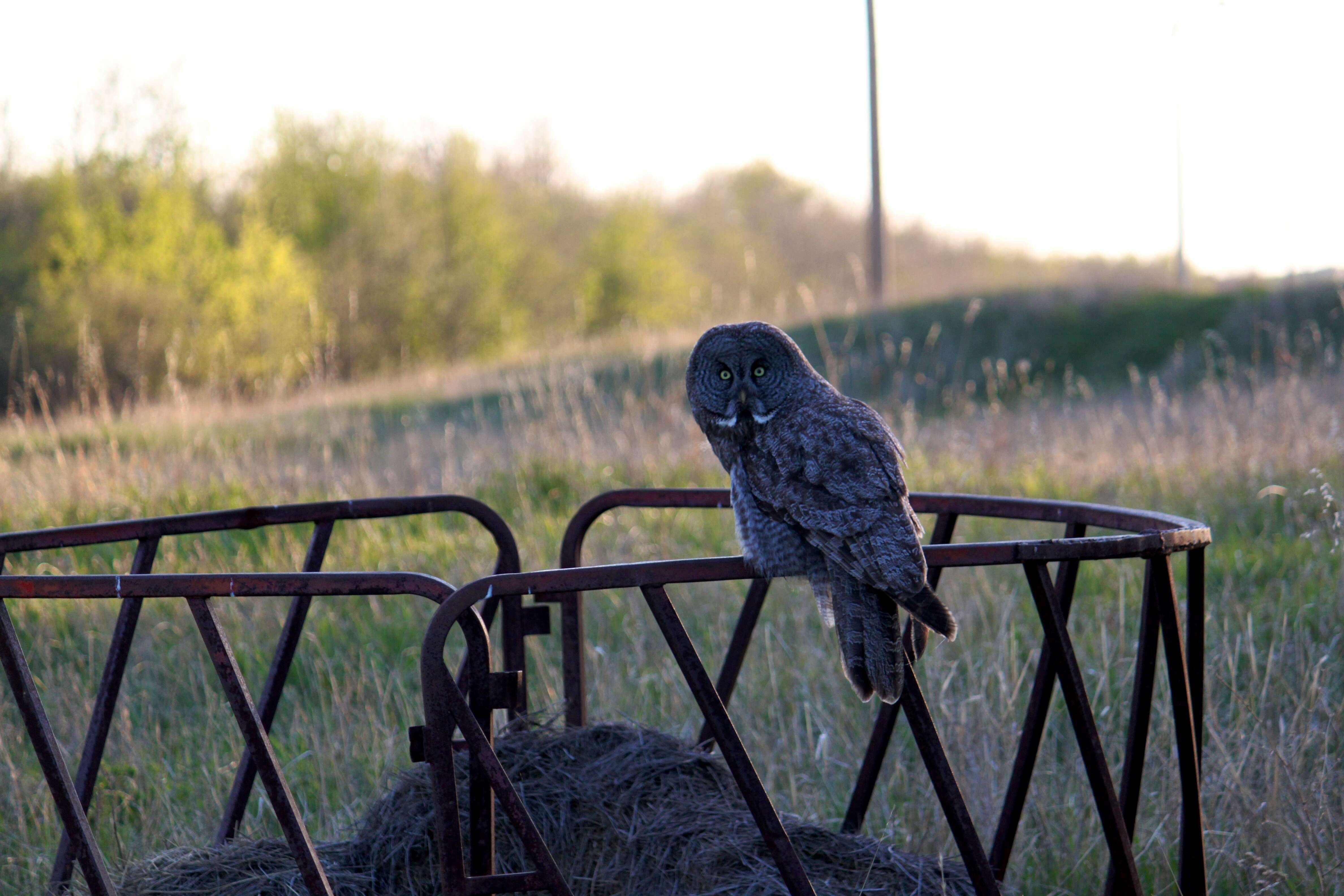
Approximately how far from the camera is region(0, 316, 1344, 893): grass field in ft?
9.48

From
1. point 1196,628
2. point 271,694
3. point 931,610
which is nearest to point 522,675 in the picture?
point 931,610

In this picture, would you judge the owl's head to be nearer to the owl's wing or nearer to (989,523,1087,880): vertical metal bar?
the owl's wing

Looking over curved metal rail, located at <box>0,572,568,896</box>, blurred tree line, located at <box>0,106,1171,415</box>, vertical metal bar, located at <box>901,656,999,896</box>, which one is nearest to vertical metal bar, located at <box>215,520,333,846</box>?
curved metal rail, located at <box>0,572,568,896</box>

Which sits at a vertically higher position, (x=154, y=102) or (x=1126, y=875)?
(x=154, y=102)

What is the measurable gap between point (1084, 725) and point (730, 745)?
1.92 feet

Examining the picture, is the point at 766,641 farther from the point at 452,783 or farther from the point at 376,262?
the point at 376,262

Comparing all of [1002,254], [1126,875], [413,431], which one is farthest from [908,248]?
[1126,875]

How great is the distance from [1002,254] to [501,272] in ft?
47.5

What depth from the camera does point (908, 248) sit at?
110 ft

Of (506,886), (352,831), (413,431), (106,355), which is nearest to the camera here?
(506,886)

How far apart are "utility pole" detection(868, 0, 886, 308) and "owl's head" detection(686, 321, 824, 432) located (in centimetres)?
1483

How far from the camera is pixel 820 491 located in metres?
2.01

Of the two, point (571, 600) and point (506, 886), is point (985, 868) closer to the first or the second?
point (506, 886)

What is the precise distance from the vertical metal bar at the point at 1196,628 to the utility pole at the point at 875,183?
1525cm
